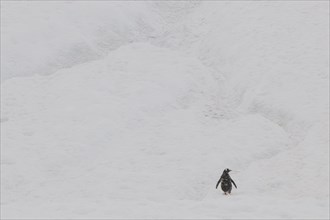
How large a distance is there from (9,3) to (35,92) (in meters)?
11.5

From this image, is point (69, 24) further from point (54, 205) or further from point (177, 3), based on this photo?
point (54, 205)

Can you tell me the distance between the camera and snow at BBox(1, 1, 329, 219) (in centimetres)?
2141

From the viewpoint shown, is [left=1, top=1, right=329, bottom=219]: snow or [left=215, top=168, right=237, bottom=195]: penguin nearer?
[left=215, top=168, right=237, bottom=195]: penguin

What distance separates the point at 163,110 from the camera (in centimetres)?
2841

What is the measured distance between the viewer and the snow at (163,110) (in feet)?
70.2

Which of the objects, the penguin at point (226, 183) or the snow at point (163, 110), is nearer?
the penguin at point (226, 183)

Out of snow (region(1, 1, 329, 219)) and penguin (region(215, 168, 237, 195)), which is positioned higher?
snow (region(1, 1, 329, 219))

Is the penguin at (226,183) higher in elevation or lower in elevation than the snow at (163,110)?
lower

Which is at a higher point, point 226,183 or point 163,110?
point 163,110

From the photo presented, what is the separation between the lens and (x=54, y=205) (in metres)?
17.0

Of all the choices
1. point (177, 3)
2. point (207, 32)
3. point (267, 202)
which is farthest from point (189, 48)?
point (267, 202)

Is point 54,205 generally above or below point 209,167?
below

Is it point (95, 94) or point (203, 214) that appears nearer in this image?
point (203, 214)

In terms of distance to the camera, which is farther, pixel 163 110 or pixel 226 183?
pixel 163 110
